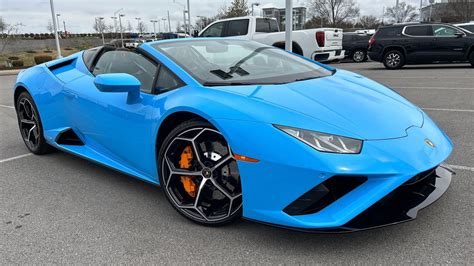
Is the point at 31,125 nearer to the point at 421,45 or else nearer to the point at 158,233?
the point at 158,233

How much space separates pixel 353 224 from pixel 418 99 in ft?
18.5

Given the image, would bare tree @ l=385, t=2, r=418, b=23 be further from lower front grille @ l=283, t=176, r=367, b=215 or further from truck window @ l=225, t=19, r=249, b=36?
lower front grille @ l=283, t=176, r=367, b=215

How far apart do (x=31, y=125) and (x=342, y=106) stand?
350cm

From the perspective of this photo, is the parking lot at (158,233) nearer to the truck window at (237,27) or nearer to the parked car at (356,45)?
the truck window at (237,27)

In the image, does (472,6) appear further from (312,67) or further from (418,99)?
(312,67)

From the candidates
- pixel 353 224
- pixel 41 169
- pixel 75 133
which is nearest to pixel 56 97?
pixel 75 133

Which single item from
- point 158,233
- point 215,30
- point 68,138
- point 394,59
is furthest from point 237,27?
point 158,233

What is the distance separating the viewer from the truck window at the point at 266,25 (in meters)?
12.6

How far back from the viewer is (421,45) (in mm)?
12773

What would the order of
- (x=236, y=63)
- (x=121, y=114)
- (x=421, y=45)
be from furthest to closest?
1. (x=421, y=45)
2. (x=236, y=63)
3. (x=121, y=114)

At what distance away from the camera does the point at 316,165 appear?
1943 mm

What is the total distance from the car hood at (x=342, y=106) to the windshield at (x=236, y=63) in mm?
179

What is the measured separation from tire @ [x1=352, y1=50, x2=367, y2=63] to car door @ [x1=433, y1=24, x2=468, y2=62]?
4749 mm

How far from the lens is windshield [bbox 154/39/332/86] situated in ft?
8.87
